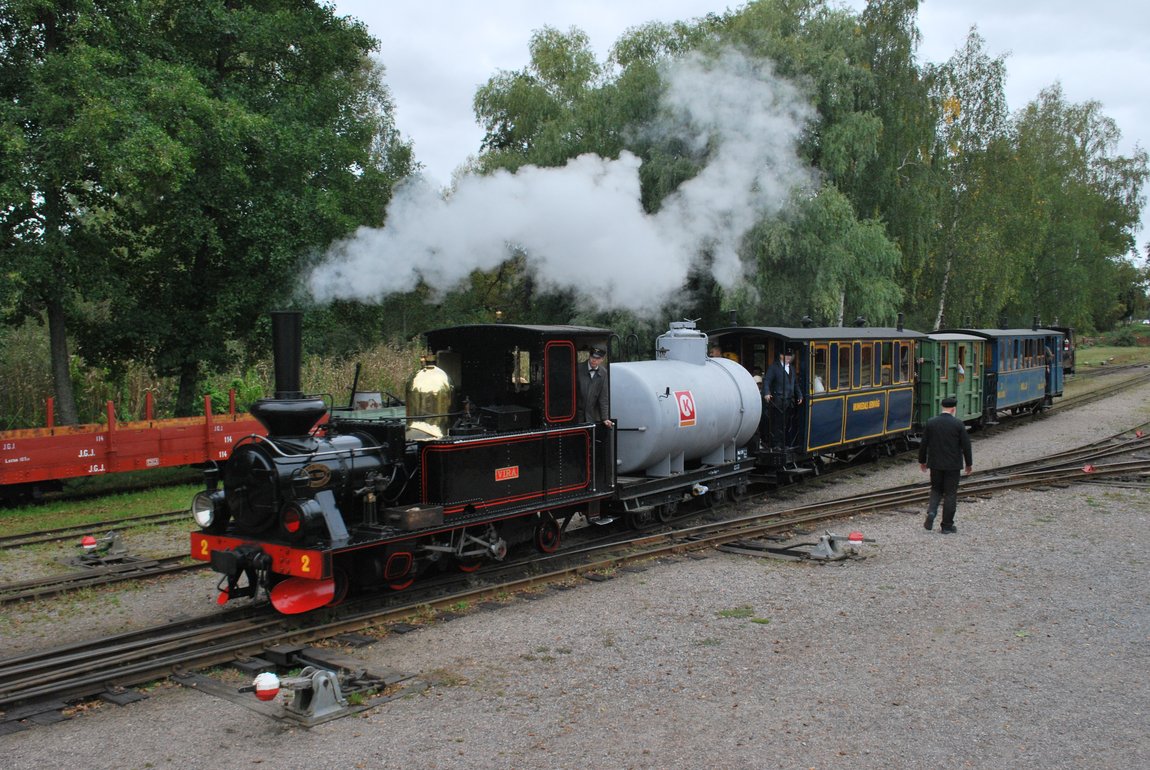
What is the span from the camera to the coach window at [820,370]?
13680 millimetres

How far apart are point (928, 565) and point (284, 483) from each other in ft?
21.3

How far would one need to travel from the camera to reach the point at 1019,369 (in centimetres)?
2311

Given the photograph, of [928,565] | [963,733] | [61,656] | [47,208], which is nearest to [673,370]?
[928,565]

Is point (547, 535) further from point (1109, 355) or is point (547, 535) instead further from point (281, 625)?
point (1109, 355)

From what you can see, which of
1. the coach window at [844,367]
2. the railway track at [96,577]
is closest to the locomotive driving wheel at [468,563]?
the railway track at [96,577]

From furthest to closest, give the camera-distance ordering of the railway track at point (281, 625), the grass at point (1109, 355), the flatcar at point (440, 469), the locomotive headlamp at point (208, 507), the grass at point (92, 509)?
1. the grass at point (1109, 355)
2. the grass at point (92, 509)
3. the locomotive headlamp at point (208, 507)
4. the flatcar at point (440, 469)
5. the railway track at point (281, 625)

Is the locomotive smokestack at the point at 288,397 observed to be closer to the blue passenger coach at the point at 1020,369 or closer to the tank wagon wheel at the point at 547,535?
the tank wagon wheel at the point at 547,535

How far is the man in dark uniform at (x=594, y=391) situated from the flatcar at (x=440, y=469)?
92 millimetres

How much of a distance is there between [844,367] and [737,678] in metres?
9.29

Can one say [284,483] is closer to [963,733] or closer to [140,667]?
[140,667]

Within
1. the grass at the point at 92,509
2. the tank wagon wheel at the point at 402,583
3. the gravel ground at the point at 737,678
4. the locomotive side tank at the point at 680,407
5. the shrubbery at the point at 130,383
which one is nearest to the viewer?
the gravel ground at the point at 737,678

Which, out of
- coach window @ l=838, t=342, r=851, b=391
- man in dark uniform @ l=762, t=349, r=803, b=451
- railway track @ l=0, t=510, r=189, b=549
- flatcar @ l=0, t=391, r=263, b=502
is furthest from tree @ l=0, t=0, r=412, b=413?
coach window @ l=838, t=342, r=851, b=391

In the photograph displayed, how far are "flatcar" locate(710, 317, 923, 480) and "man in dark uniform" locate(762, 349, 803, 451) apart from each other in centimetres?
2

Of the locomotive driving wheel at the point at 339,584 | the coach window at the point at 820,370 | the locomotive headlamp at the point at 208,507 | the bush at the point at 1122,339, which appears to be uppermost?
the bush at the point at 1122,339
